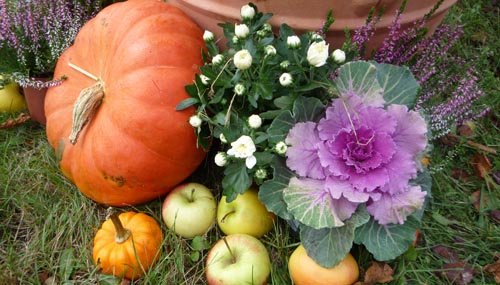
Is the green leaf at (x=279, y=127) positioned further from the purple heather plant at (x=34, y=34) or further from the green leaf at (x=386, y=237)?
the purple heather plant at (x=34, y=34)

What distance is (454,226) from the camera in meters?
1.72

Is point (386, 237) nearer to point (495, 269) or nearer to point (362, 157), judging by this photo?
point (362, 157)

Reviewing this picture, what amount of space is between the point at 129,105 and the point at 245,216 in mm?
470

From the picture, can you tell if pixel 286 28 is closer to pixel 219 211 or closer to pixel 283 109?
pixel 283 109

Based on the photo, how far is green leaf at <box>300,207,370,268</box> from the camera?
140cm

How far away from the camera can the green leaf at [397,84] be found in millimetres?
1521

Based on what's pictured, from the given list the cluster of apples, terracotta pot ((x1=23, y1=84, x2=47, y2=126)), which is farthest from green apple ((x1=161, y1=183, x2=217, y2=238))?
terracotta pot ((x1=23, y1=84, x2=47, y2=126))

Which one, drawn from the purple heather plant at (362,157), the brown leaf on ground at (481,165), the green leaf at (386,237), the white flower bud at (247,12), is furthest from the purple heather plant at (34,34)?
the brown leaf on ground at (481,165)

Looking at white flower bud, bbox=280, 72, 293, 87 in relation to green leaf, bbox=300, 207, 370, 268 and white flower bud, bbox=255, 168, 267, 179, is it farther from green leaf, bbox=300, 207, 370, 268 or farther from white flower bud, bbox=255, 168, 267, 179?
green leaf, bbox=300, 207, 370, 268

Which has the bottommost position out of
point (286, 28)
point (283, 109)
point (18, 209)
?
point (18, 209)

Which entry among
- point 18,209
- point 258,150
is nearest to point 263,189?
point 258,150

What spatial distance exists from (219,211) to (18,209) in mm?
697

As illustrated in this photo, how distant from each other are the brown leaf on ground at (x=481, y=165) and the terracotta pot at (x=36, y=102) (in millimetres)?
1572

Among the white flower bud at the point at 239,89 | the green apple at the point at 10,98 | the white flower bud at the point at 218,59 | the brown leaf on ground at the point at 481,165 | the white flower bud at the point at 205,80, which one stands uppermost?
the white flower bud at the point at 218,59
